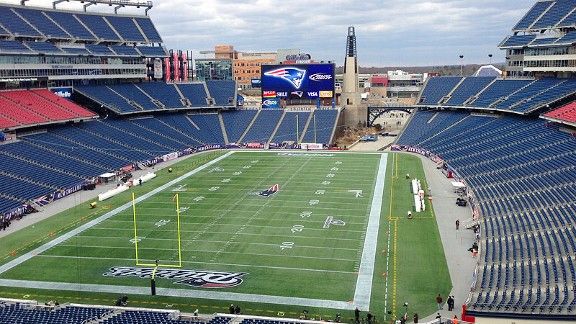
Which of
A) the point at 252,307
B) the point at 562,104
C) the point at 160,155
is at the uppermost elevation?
the point at 562,104

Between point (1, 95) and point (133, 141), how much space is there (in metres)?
13.7

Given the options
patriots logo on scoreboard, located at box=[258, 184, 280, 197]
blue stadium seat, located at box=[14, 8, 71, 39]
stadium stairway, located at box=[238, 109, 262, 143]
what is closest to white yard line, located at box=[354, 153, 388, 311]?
patriots logo on scoreboard, located at box=[258, 184, 280, 197]

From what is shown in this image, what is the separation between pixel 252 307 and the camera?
23.0 meters

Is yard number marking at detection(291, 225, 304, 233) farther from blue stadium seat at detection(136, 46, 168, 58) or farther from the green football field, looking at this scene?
blue stadium seat at detection(136, 46, 168, 58)

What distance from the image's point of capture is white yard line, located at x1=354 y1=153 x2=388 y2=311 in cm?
2367

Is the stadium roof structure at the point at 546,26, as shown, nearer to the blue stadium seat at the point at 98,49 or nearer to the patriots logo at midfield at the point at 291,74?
the patriots logo at midfield at the point at 291,74

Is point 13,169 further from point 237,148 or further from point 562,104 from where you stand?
point 562,104

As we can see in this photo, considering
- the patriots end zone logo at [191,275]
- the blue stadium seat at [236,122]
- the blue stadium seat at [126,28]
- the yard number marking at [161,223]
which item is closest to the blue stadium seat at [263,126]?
the blue stadium seat at [236,122]

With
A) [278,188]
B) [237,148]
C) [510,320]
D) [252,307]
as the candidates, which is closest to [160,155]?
[237,148]

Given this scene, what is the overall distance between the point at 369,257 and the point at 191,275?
30.0 ft

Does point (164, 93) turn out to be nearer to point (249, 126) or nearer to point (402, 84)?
point (249, 126)

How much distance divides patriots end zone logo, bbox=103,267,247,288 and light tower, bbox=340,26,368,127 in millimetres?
56733

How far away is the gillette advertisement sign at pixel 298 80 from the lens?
76.0m

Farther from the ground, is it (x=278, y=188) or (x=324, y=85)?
(x=324, y=85)
